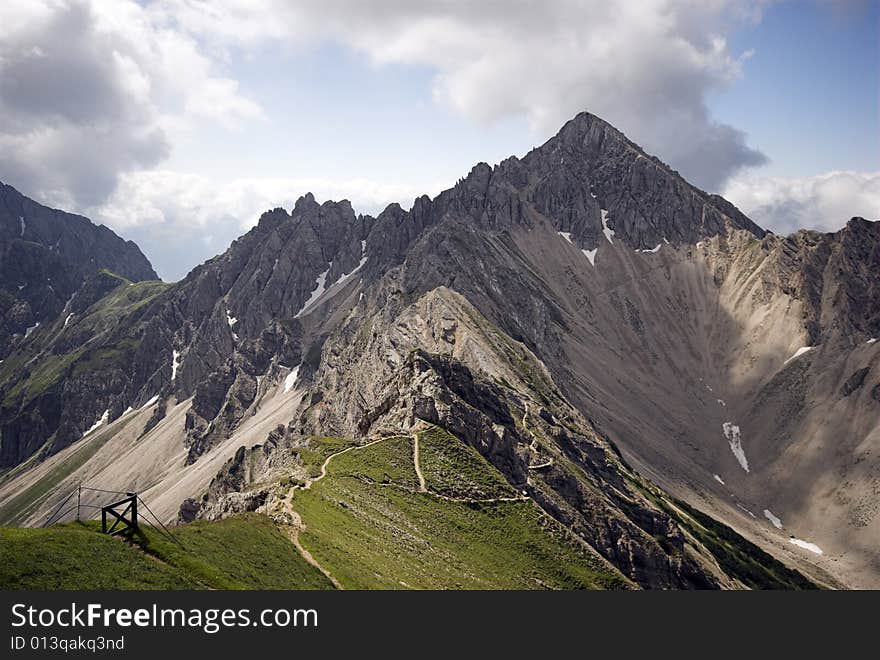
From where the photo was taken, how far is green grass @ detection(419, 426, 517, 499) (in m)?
85.8

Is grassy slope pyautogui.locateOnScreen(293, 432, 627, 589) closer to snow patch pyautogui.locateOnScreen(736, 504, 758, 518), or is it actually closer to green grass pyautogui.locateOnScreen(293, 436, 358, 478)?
green grass pyautogui.locateOnScreen(293, 436, 358, 478)

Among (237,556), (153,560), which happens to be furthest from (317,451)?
(153,560)

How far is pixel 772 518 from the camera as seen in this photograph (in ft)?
631

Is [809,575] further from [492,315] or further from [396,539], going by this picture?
[396,539]

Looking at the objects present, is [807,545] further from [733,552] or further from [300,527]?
[300,527]

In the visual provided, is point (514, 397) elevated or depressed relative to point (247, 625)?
elevated

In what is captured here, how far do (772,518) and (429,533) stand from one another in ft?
545

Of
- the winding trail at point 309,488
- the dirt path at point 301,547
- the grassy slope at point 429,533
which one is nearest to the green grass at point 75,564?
the dirt path at point 301,547

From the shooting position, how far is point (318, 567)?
52.2m

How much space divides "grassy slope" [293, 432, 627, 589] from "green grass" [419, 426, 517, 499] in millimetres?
212

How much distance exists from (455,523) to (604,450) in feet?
240

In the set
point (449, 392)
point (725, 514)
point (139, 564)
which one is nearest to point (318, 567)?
point (139, 564)

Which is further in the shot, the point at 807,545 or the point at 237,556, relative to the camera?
the point at 807,545

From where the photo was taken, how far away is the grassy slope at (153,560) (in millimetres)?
37125
